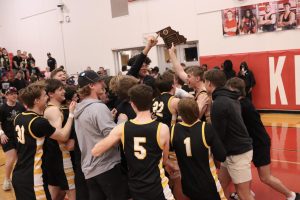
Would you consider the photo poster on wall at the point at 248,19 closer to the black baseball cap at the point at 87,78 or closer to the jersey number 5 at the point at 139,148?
the black baseball cap at the point at 87,78

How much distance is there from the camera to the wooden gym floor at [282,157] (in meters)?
5.28

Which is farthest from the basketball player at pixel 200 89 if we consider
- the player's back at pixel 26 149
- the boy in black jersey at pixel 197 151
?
the player's back at pixel 26 149

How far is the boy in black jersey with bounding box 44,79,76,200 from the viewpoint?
4.04m

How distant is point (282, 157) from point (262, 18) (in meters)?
6.74

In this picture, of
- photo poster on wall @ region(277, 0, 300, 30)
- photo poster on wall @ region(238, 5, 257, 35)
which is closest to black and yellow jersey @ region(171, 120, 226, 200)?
photo poster on wall @ region(277, 0, 300, 30)

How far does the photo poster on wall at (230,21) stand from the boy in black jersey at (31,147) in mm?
10238

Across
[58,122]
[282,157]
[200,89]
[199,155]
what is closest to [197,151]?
[199,155]

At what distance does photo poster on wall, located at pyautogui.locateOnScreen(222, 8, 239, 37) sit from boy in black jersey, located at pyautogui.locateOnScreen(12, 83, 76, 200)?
10238 mm

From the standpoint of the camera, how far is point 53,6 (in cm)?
2067

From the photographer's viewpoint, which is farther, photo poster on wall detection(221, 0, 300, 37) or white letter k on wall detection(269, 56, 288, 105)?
white letter k on wall detection(269, 56, 288, 105)

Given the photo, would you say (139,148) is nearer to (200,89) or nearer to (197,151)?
(197,151)

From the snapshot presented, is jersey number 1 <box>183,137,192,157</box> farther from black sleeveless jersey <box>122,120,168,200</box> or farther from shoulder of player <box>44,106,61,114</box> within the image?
shoulder of player <box>44,106,61,114</box>

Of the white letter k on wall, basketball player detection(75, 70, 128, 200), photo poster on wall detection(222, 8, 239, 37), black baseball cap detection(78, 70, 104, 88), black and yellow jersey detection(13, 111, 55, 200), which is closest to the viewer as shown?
basketball player detection(75, 70, 128, 200)

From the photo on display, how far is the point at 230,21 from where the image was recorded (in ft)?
41.9
